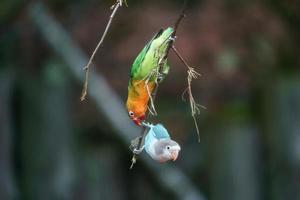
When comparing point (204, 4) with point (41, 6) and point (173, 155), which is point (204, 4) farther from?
point (173, 155)

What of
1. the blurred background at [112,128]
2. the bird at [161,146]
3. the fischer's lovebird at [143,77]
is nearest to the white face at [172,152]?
the bird at [161,146]

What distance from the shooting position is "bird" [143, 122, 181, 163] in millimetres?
2082

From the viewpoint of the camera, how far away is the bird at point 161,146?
208 centimetres

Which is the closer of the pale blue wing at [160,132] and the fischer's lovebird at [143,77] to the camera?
the pale blue wing at [160,132]

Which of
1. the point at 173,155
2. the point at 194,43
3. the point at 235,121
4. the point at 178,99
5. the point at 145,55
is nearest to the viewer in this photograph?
the point at 173,155

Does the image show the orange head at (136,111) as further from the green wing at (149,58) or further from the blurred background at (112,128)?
the blurred background at (112,128)

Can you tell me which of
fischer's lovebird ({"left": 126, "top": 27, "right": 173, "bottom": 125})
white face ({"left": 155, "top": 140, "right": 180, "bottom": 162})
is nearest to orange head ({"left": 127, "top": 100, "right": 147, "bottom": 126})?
fischer's lovebird ({"left": 126, "top": 27, "right": 173, "bottom": 125})

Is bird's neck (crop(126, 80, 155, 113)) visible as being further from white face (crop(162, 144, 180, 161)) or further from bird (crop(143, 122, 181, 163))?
white face (crop(162, 144, 180, 161))

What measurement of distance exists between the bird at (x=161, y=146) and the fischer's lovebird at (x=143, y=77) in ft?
0.67

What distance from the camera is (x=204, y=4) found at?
5.56 metres

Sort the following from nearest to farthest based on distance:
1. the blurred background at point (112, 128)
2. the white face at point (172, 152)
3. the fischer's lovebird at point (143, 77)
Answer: the white face at point (172, 152) < the fischer's lovebird at point (143, 77) < the blurred background at point (112, 128)

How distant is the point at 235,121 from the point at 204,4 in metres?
1.00

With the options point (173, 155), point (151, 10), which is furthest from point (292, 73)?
point (173, 155)

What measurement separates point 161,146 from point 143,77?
1.21 ft
